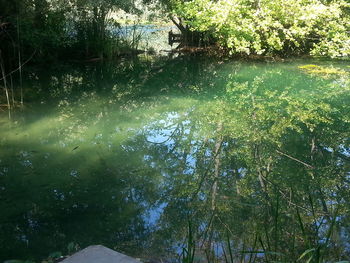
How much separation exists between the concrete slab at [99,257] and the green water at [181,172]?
38 centimetres

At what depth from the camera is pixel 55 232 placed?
9.85ft

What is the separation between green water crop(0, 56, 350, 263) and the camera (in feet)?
9.29

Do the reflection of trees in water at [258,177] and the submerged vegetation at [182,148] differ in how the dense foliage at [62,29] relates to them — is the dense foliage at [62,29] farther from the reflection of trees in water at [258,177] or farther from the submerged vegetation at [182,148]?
the reflection of trees in water at [258,177]

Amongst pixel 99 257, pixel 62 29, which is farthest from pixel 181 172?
pixel 62 29

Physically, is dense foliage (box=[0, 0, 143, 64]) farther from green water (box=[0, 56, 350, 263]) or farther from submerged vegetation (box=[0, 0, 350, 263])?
green water (box=[0, 56, 350, 263])

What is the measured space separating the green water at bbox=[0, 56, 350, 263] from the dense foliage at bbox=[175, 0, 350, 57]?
3.28 metres

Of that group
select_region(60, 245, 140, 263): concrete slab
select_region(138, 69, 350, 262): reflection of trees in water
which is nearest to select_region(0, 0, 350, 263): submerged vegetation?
select_region(138, 69, 350, 262): reflection of trees in water

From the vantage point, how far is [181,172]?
4.20 meters

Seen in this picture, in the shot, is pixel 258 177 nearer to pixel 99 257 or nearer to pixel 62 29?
pixel 99 257

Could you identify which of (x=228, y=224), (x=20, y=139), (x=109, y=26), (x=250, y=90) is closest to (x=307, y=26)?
(x=250, y=90)

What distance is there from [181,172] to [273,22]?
8.58 metres

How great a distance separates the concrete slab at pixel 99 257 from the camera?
1.98 meters

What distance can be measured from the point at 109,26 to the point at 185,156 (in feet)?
30.1

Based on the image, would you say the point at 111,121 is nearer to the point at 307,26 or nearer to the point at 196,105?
the point at 196,105
